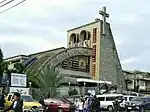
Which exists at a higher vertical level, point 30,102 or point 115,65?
point 115,65

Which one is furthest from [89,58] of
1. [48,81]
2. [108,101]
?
[108,101]

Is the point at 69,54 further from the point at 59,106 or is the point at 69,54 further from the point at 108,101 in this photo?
the point at 59,106

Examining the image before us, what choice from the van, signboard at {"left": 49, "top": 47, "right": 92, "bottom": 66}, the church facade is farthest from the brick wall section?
the van

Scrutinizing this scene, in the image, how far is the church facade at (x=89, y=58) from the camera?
66125 millimetres

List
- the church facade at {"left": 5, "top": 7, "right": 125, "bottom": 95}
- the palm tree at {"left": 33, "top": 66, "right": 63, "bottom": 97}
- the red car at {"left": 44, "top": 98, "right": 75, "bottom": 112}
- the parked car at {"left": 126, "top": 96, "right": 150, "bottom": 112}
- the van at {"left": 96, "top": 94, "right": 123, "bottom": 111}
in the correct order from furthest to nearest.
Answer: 1. the church facade at {"left": 5, "top": 7, "right": 125, "bottom": 95}
2. the palm tree at {"left": 33, "top": 66, "right": 63, "bottom": 97}
3. the van at {"left": 96, "top": 94, "right": 123, "bottom": 111}
4. the parked car at {"left": 126, "top": 96, "right": 150, "bottom": 112}
5. the red car at {"left": 44, "top": 98, "right": 75, "bottom": 112}

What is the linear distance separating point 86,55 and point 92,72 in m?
3.32

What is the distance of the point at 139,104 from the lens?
1416 inches

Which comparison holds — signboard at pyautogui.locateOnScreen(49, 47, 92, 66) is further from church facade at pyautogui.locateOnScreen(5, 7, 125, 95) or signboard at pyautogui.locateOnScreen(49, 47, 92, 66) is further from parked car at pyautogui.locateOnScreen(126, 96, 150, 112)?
parked car at pyautogui.locateOnScreen(126, 96, 150, 112)

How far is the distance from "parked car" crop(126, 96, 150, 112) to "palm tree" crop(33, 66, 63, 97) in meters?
19.1

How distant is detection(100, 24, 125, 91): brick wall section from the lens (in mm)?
70125

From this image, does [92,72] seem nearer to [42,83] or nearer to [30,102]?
[42,83]

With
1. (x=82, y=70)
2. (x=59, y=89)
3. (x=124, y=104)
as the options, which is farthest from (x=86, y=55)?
(x=124, y=104)

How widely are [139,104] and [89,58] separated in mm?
34978

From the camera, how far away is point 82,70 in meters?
69.6
